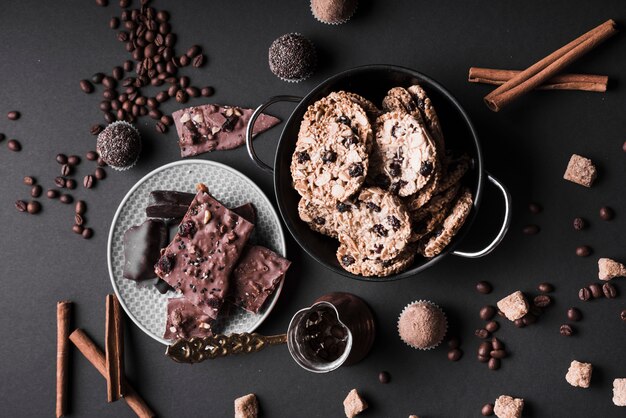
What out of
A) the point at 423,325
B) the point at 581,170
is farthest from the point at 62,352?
the point at 581,170

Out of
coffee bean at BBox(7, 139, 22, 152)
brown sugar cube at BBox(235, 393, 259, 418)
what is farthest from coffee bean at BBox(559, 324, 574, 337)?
coffee bean at BBox(7, 139, 22, 152)

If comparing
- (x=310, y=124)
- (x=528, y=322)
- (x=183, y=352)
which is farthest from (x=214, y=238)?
(x=528, y=322)

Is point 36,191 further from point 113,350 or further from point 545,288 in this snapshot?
point 545,288

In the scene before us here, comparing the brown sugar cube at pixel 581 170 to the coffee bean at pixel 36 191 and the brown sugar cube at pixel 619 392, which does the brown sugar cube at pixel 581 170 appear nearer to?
the brown sugar cube at pixel 619 392

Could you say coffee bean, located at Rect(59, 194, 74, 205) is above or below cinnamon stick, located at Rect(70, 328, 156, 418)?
above

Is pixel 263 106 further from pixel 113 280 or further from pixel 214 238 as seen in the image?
pixel 113 280

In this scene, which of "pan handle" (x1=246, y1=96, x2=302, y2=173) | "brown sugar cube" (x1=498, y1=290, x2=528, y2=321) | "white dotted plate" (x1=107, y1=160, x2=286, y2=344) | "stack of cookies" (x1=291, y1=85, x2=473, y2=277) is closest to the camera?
"stack of cookies" (x1=291, y1=85, x2=473, y2=277)

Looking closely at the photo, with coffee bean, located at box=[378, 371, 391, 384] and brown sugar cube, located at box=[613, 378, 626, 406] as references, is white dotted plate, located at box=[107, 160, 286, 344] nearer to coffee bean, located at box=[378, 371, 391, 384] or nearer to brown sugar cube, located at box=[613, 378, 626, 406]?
coffee bean, located at box=[378, 371, 391, 384]
